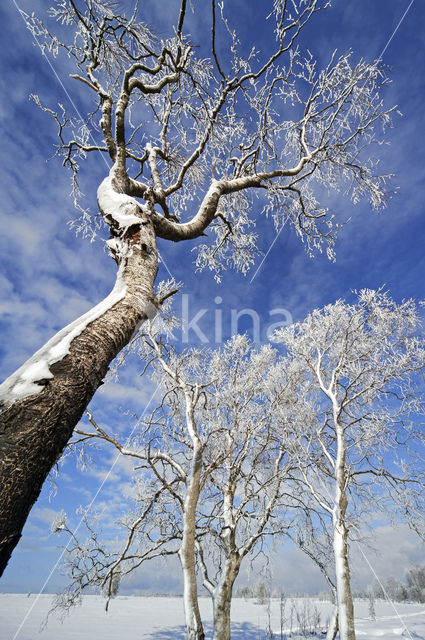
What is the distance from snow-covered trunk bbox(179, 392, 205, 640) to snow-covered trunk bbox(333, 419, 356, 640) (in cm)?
291

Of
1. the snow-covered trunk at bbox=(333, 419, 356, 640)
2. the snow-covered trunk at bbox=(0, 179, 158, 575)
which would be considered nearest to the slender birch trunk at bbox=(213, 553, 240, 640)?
the snow-covered trunk at bbox=(333, 419, 356, 640)

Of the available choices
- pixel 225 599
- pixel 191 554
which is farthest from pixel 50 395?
pixel 225 599

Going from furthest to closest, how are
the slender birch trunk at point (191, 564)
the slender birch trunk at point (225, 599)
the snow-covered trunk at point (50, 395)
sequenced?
1. the slender birch trunk at point (225, 599)
2. the slender birch trunk at point (191, 564)
3. the snow-covered trunk at point (50, 395)


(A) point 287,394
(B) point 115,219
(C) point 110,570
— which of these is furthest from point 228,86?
(C) point 110,570

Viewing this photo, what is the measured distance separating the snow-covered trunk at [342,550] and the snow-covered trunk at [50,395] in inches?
289

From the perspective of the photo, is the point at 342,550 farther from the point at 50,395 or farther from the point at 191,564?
the point at 50,395

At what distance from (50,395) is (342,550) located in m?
7.77

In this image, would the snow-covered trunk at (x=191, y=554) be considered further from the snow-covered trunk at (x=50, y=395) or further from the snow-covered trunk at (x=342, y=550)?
the snow-covered trunk at (x=50, y=395)

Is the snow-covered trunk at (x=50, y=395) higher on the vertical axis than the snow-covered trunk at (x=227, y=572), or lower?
higher

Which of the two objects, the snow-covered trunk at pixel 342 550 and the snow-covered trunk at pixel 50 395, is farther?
the snow-covered trunk at pixel 342 550

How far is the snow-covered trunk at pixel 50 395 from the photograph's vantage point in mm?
891

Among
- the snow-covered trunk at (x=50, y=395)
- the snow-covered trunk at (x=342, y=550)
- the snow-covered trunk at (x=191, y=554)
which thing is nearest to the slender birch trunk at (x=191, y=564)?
the snow-covered trunk at (x=191, y=554)

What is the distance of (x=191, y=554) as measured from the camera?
17.7 ft

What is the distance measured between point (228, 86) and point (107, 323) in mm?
4222
